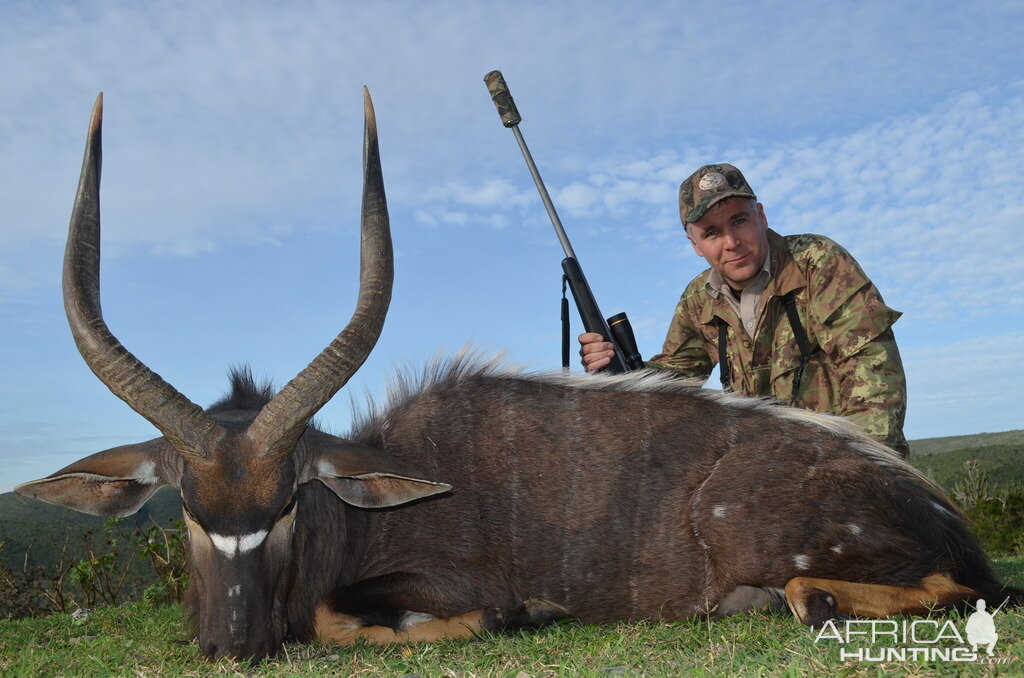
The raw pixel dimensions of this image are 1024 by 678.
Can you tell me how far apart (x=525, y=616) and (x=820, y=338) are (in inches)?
108

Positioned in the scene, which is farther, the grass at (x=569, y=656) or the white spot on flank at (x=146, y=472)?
the white spot on flank at (x=146, y=472)

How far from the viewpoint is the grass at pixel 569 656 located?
2.70 m

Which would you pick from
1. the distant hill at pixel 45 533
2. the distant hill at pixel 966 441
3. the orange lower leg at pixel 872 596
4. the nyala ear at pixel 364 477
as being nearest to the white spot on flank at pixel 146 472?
the nyala ear at pixel 364 477

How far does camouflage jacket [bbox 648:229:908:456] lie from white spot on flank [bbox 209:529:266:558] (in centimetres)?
290

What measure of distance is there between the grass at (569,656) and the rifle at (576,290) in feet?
6.18

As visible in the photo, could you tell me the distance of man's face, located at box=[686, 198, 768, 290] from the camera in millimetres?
5652

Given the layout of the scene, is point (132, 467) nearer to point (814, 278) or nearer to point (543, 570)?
point (543, 570)

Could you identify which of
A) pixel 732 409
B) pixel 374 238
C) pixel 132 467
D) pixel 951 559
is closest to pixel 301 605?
pixel 132 467

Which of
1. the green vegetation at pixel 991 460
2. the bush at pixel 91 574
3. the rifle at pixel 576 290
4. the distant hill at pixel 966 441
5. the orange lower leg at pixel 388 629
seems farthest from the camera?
the distant hill at pixel 966 441

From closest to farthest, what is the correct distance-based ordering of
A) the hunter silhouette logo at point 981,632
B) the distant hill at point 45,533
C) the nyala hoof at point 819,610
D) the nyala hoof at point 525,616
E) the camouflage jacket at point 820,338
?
the hunter silhouette logo at point 981,632 < the nyala hoof at point 819,610 < the nyala hoof at point 525,616 < the camouflage jacket at point 820,338 < the distant hill at point 45,533

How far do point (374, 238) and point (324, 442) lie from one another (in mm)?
986

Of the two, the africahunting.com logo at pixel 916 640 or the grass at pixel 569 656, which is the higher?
the africahunting.com logo at pixel 916 640

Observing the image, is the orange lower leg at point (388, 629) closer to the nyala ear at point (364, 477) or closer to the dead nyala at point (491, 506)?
the dead nyala at point (491, 506)

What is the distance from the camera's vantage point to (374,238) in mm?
4016
